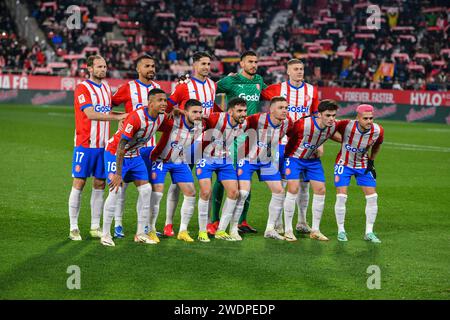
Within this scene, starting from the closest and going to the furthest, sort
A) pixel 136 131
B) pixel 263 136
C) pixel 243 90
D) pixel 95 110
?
pixel 136 131
pixel 95 110
pixel 263 136
pixel 243 90

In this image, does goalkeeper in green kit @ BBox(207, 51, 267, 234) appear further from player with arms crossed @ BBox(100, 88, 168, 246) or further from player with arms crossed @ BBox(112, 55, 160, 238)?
player with arms crossed @ BBox(100, 88, 168, 246)

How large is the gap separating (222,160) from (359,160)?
74.0 inches

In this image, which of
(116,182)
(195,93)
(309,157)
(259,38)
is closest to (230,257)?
(116,182)

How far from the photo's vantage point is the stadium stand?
37.3 meters

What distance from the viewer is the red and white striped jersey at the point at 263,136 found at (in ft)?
35.1

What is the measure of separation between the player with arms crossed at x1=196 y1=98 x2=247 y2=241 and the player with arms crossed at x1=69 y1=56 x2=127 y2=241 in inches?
50.0

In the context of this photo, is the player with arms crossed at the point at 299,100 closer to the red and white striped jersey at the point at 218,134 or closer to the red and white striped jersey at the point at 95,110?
the red and white striped jersey at the point at 218,134

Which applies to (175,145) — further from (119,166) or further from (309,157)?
(309,157)

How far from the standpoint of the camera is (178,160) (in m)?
10.4

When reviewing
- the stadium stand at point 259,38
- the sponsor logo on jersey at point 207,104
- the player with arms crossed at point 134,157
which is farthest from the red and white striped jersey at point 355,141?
the stadium stand at point 259,38

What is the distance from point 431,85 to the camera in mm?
32969

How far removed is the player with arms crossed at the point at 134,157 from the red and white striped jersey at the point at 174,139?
170mm

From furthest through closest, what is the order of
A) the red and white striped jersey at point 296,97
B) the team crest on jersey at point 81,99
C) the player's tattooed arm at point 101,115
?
the red and white striped jersey at point 296,97 < the team crest on jersey at point 81,99 < the player's tattooed arm at point 101,115
